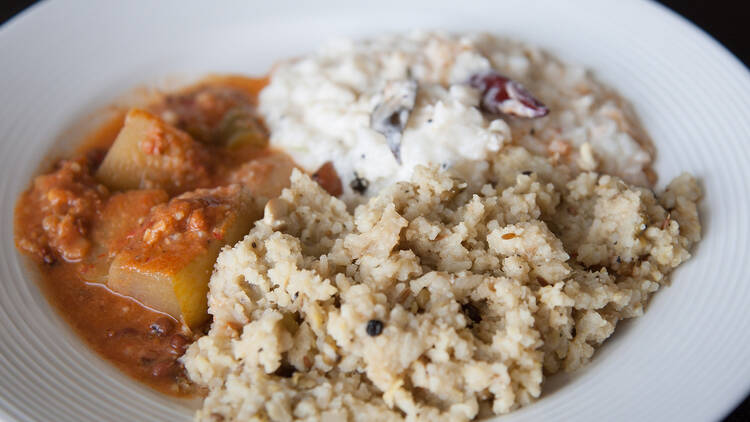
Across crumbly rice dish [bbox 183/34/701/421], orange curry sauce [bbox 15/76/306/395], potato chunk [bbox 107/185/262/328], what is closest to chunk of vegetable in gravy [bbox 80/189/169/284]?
orange curry sauce [bbox 15/76/306/395]

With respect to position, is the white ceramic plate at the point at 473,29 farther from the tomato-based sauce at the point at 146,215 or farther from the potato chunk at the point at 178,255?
the potato chunk at the point at 178,255

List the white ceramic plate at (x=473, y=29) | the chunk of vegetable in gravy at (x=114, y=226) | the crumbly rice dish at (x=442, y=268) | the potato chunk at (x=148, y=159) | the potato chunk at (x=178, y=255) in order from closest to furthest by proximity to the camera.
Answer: the crumbly rice dish at (x=442, y=268), the white ceramic plate at (x=473, y=29), the potato chunk at (x=178, y=255), the chunk of vegetable in gravy at (x=114, y=226), the potato chunk at (x=148, y=159)

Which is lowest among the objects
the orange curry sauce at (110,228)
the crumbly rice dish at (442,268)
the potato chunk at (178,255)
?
the orange curry sauce at (110,228)

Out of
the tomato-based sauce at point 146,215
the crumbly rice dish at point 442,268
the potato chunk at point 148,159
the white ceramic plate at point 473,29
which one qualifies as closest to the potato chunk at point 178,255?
the tomato-based sauce at point 146,215

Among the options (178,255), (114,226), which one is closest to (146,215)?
(114,226)

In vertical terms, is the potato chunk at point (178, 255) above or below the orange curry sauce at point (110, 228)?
above

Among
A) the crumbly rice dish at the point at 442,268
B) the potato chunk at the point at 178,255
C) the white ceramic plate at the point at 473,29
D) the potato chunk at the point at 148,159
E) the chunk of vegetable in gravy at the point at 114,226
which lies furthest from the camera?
the potato chunk at the point at 148,159

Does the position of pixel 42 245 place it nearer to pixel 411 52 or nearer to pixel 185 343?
pixel 185 343

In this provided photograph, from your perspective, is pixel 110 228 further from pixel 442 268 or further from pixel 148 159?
pixel 442 268
